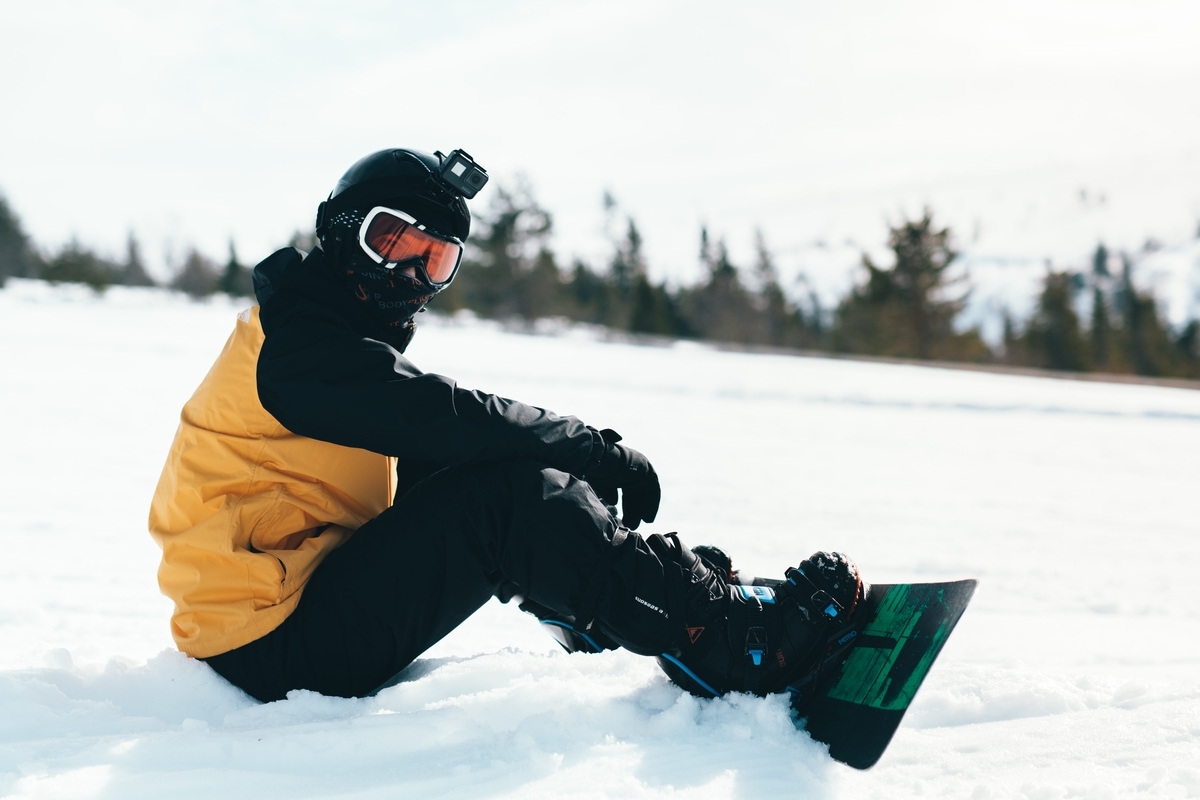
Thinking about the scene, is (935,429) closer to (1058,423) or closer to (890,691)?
(1058,423)

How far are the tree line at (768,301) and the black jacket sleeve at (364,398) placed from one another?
3029 centimetres

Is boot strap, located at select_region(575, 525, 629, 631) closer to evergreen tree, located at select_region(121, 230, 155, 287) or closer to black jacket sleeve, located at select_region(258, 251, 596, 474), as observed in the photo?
black jacket sleeve, located at select_region(258, 251, 596, 474)

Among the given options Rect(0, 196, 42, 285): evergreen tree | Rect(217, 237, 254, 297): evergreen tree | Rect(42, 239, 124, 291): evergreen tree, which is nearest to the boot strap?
Rect(217, 237, 254, 297): evergreen tree

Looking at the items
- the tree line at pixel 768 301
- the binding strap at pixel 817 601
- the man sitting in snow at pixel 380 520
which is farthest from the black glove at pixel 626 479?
the tree line at pixel 768 301

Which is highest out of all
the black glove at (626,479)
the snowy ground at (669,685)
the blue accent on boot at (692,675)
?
the black glove at (626,479)

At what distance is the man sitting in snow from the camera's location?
6.04ft

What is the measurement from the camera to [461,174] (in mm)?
2125

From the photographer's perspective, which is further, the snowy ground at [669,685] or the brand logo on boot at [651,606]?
the brand logo on boot at [651,606]

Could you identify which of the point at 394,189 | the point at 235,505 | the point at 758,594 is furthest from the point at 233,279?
the point at 758,594

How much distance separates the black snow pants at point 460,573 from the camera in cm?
186

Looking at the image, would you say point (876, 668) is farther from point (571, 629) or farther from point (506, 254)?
point (506, 254)

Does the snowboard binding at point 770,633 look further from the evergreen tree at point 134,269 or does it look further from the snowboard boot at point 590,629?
the evergreen tree at point 134,269

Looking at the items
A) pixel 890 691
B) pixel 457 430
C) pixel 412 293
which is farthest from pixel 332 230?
pixel 890 691

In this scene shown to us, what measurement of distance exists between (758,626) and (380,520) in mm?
892
